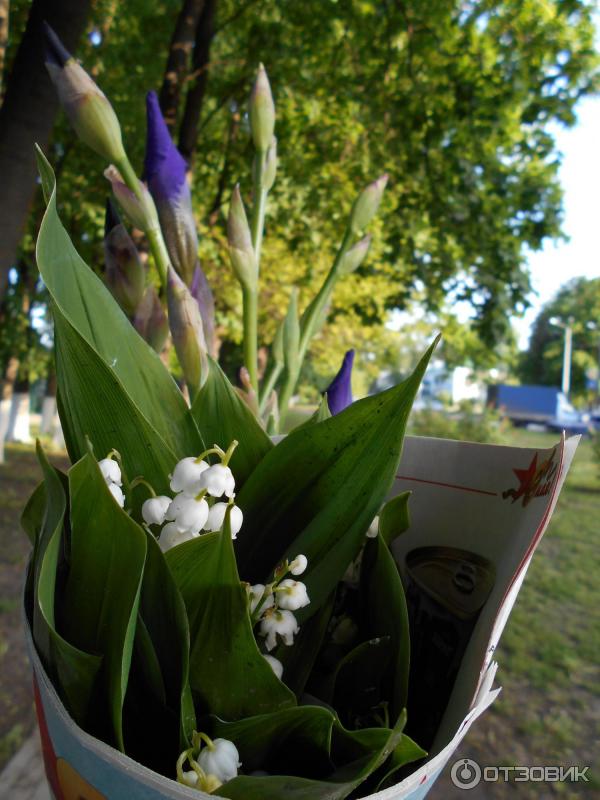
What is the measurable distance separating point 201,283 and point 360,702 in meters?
0.41

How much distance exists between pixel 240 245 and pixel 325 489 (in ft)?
1.04

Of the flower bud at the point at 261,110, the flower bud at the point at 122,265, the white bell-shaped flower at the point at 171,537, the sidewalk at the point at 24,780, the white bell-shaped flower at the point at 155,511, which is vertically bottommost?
the sidewalk at the point at 24,780

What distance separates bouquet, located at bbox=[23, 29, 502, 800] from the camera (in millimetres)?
356

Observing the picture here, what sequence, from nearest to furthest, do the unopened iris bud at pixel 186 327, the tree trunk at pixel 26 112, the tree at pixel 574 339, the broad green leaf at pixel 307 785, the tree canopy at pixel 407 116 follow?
the broad green leaf at pixel 307 785, the unopened iris bud at pixel 186 327, the tree trunk at pixel 26 112, the tree canopy at pixel 407 116, the tree at pixel 574 339

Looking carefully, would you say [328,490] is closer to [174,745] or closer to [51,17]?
[174,745]

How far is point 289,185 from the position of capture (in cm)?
544

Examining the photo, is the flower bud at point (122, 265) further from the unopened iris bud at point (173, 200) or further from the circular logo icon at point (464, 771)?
the circular logo icon at point (464, 771)

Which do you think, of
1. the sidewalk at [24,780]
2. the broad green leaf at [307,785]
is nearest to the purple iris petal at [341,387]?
the broad green leaf at [307,785]

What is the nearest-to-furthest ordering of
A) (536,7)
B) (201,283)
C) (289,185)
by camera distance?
(201,283), (536,7), (289,185)

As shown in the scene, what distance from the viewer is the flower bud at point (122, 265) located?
595mm

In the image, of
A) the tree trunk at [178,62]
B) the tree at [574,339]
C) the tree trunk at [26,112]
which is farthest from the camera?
the tree at [574,339]

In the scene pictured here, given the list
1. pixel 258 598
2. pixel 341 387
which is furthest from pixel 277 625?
pixel 341 387

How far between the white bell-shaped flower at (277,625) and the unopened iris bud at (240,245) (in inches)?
14.4

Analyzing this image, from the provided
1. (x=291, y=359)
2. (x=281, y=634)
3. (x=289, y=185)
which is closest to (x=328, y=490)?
(x=281, y=634)
